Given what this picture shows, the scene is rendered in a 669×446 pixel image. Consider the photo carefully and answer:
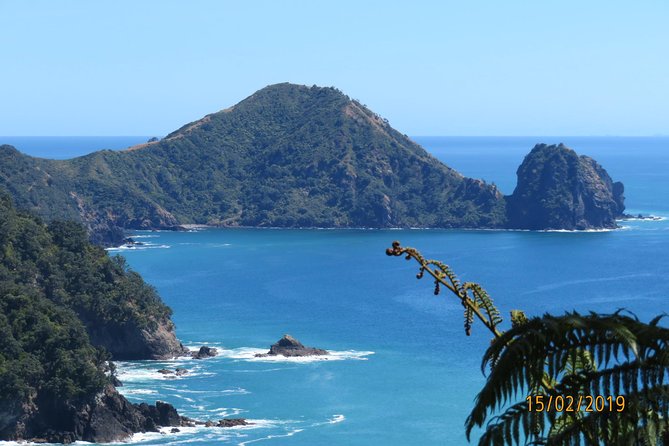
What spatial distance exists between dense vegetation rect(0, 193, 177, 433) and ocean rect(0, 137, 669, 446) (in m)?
4.03

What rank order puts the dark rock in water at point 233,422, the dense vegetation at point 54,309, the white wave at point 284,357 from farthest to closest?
the white wave at point 284,357, the dark rock in water at point 233,422, the dense vegetation at point 54,309

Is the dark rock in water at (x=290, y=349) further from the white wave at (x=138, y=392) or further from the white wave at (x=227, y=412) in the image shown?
the white wave at (x=227, y=412)

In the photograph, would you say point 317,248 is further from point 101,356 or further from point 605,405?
point 605,405

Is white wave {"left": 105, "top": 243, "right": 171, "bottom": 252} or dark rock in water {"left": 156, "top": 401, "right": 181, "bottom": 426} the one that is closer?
dark rock in water {"left": 156, "top": 401, "right": 181, "bottom": 426}

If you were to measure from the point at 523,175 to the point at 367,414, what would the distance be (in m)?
124

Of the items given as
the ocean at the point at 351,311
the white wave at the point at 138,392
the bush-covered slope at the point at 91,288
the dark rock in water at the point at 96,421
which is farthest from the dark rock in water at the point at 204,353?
the dark rock in water at the point at 96,421

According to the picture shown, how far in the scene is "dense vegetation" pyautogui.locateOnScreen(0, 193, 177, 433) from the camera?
65.1 metres

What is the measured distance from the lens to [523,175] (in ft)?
622

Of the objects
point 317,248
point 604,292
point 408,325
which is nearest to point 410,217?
point 317,248

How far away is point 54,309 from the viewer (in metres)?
72.0

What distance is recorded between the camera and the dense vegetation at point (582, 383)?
914 centimetres
